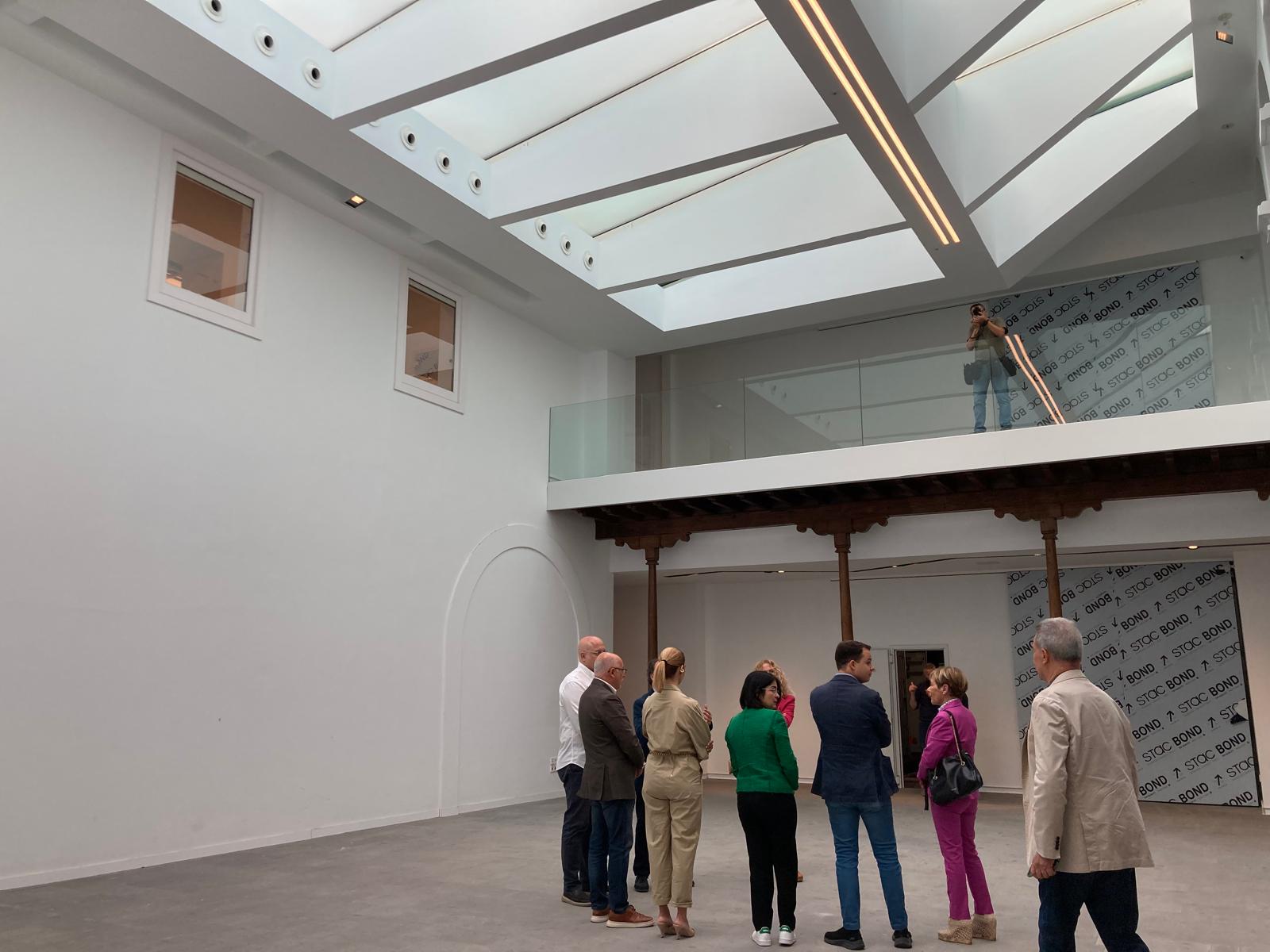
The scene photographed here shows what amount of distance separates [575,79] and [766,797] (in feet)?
23.2

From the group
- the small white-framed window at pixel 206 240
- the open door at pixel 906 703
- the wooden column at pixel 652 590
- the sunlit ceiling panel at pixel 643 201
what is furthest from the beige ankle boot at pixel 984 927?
the sunlit ceiling panel at pixel 643 201

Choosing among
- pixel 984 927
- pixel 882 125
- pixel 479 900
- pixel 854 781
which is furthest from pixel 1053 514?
pixel 479 900

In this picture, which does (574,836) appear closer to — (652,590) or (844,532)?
(844,532)

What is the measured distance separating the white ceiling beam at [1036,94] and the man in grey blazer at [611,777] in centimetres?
585

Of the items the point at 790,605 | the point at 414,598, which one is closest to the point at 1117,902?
the point at 414,598

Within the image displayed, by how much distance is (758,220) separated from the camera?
429 inches

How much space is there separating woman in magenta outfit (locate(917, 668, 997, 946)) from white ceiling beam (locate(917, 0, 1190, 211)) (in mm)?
5506

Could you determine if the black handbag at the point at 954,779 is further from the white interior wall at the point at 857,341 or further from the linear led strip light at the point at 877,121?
the white interior wall at the point at 857,341

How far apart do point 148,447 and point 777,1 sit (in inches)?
228

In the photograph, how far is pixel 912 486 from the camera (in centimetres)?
1085

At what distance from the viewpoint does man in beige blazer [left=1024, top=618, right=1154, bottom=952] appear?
129 inches

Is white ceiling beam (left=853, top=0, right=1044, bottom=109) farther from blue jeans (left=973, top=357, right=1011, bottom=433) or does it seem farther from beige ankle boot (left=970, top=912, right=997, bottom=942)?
beige ankle boot (left=970, top=912, right=997, bottom=942)

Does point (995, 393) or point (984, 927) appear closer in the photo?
point (984, 927)

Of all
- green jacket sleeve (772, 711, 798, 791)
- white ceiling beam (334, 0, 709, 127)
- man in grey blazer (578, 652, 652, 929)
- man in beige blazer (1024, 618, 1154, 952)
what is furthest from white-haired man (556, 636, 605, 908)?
white ceiling beam (334, 0, 709, 127)
